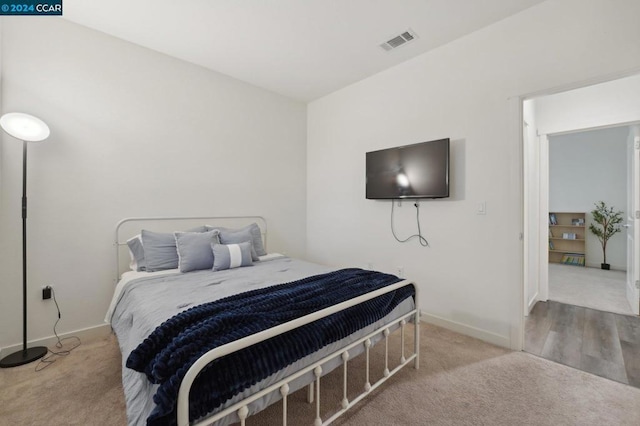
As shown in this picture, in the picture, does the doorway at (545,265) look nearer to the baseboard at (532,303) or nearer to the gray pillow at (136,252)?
the baseboard at (532,303)

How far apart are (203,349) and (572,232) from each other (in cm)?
737

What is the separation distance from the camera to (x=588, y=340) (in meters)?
2.47

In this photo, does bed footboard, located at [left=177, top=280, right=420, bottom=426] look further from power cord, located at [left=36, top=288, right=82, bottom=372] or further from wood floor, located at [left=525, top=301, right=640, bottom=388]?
power cord, located at [left=36, top=288, right=82, bottom=372]

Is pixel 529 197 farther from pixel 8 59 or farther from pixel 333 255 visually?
pixel 8 59

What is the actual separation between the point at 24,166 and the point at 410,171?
11.1ft

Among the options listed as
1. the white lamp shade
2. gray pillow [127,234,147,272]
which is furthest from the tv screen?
the white lamp shade

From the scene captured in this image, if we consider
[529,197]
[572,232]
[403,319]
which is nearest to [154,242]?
[403,319]

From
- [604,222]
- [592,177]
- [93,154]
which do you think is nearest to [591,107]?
[592,177]

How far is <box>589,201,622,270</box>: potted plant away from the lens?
5148 mm

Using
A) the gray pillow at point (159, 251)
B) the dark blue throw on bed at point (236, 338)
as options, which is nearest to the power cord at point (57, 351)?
the gray pillow at point (159, 251)

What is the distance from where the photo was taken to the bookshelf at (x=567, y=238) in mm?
5602

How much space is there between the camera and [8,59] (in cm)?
222

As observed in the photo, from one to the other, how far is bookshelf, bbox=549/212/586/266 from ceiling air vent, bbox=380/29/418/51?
18.0 feet

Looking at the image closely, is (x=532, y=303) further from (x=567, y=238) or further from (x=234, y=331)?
(x=234, y=331)
